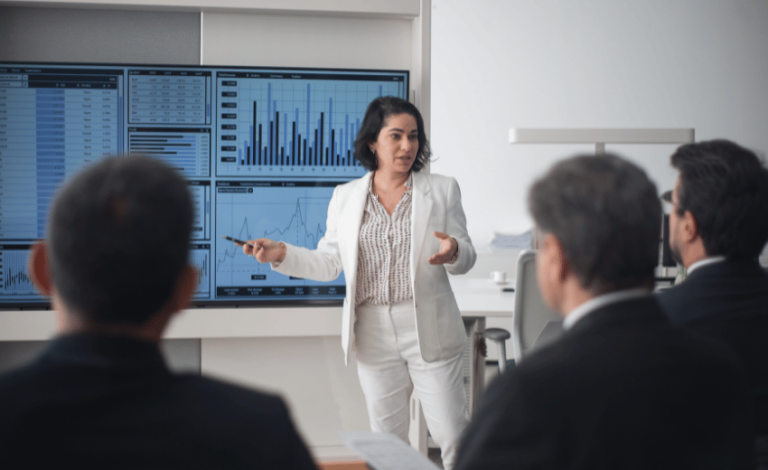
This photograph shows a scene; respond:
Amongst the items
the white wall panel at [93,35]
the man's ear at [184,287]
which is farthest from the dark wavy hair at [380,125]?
the man's ear at [184,287]

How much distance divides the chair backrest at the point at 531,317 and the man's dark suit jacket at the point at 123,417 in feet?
5.95

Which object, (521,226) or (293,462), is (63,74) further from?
(521,226)

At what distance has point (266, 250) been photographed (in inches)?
86.4

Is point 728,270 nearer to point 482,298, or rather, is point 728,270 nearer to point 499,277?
point 482,298

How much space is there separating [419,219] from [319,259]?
0.43 meters

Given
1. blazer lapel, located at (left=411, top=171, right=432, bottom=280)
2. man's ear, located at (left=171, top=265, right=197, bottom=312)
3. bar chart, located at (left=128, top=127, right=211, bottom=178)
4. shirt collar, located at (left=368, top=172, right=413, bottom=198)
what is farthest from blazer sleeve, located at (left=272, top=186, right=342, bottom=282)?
man's ear, located at (left=171, top=265, right=197, bottom=312)

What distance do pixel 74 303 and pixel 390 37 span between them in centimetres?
247

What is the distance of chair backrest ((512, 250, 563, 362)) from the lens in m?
2.32

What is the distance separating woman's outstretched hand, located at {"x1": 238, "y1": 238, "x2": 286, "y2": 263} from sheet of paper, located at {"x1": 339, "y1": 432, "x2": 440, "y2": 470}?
113 centimetres

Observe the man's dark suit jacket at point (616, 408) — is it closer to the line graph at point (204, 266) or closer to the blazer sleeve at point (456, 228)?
the blazer sleeve at point (456, 228)

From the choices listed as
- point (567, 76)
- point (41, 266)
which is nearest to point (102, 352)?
point (41, 266)

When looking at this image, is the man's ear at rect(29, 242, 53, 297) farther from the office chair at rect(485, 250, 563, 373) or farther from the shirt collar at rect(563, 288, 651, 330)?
the office chair at rect(485, 250, 563, 373)

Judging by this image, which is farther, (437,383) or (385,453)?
(437,383)

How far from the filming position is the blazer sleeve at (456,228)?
2213mm
